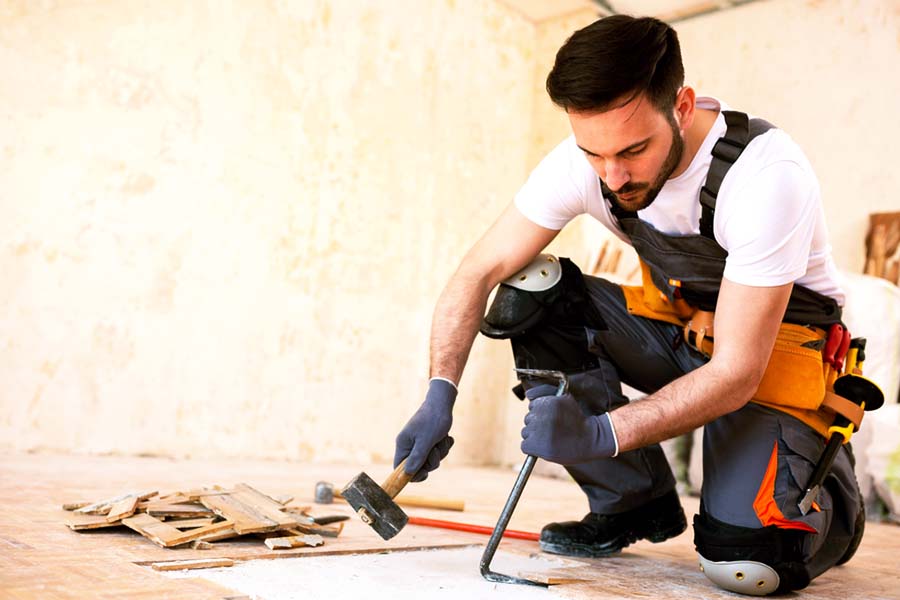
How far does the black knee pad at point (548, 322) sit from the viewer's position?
187 cm

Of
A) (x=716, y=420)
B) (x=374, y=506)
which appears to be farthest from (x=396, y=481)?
(x=716, y=420)

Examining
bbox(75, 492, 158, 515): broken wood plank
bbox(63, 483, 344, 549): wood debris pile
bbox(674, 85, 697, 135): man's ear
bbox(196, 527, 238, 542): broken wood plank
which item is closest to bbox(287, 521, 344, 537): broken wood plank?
bbox(63, 483, 344, 549): wood debris pile

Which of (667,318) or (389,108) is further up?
(389,108)

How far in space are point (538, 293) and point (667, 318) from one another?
33 centimetres

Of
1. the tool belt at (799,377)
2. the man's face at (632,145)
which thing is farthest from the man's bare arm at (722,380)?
the man's face at (632,145)

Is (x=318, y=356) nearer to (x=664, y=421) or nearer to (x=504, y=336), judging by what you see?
(x=504, y=336)

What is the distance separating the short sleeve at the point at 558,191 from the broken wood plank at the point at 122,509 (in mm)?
1048

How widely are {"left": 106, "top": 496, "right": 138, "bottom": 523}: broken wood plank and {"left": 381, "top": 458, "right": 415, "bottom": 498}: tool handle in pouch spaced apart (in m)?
0.55

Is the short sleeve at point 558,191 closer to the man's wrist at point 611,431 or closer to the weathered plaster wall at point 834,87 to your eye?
the man's wrist at point 611,431

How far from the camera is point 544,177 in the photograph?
1902mm

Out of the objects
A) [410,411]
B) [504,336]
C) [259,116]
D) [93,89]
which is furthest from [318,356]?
[504,336]

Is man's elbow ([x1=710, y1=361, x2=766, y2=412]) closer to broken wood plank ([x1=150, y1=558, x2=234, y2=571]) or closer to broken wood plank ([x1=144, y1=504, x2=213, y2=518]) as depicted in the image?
broken wood plank ([x1=150, y1=558, x2=234, y2=571])

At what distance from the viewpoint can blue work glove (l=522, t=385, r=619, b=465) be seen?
57.5 inches

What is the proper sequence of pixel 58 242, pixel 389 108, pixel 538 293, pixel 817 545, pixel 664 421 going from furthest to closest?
1. pixel 389 108
2. pixel 58 242
3. pixel 538 293
4. pixel 817 545
5. pixel 664 421
